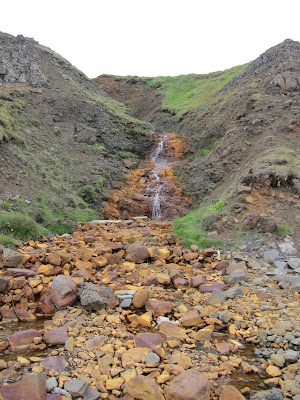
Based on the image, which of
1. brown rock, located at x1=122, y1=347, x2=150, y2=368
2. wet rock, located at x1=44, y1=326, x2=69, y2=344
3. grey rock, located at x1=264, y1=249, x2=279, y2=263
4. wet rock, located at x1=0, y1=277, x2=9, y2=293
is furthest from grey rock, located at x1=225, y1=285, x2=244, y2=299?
wet rock, located at x1=0, y1=277, x2=9, y2=293

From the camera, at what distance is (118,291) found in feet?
21.0

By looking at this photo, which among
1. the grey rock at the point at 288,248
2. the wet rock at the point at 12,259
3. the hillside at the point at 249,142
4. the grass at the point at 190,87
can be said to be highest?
the grass at the point at 190,87

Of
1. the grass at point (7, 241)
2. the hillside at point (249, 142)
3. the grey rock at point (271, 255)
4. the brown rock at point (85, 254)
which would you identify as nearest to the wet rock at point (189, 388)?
the brown rock at point (85, 254)

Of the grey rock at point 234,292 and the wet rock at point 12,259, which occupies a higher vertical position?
the wet rock at point 12,259

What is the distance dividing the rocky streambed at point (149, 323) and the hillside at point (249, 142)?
7.15 feet

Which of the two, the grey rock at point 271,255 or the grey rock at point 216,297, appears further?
the grey rock at point 271,255

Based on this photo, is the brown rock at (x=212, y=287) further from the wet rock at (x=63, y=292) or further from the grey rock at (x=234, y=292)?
the wet rock at (x=63, y=292)

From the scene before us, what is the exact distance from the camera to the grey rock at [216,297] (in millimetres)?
6259

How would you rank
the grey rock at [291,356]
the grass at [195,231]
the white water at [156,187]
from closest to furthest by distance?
1. the grey rock at [291,356]
2. the grass at [195,231]
3. the white water at [156,187]

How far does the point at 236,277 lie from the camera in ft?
23.8

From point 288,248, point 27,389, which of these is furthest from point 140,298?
point 288,248

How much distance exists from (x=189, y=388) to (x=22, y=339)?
2.48 metres

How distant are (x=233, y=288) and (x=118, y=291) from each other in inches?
92.5

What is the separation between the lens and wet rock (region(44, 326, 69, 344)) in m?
4.67
